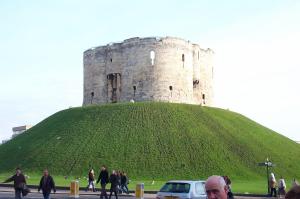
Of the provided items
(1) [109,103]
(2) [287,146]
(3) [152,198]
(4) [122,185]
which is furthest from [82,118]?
(3) [152,198]

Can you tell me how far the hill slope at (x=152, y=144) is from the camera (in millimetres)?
49625

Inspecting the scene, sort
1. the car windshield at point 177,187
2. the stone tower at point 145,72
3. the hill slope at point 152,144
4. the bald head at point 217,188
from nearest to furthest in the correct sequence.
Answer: the bald head at point 217,188
the car windshield at point 177,187
the hill slope at point 152,144
the stone tower at point 145,72

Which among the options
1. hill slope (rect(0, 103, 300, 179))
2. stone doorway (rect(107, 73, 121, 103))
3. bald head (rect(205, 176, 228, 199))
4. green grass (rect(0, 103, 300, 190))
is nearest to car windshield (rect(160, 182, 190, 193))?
bald head (rect(205, 176, 228, 199))

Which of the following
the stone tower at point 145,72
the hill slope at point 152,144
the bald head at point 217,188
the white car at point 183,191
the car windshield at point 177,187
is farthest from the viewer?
the stone tower at point 145,72

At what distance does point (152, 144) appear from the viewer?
54.0m

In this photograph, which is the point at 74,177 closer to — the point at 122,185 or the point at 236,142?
the point at 122,185

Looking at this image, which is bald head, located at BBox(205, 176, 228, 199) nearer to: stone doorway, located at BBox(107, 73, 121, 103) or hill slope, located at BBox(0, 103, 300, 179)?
hill slope, located at BBox(0, 103, 300, 179)

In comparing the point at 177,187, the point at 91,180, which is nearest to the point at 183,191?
the point at 177,187

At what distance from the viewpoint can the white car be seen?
1667 cm

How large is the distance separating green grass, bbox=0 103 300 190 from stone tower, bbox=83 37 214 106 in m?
3.04

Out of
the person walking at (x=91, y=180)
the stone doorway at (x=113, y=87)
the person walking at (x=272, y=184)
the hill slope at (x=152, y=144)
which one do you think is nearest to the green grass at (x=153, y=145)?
the hill slope at (x=152, y=144)

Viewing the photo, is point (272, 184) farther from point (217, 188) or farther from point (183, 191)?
point (217, 188)

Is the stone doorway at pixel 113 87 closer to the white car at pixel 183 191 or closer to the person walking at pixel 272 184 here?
the person walking at pixel 272 184

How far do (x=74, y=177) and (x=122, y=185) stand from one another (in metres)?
16.0
